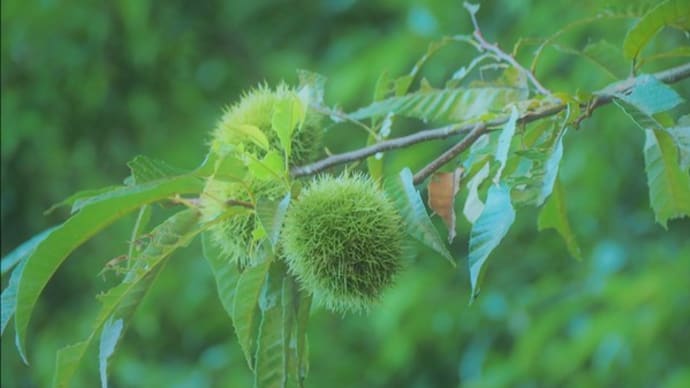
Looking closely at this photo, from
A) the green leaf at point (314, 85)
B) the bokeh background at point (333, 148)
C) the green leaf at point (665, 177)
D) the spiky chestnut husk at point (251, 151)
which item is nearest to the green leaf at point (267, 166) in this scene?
the spiky chestnut husk at point (251, 151)

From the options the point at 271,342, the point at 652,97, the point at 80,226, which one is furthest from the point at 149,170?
the point at 652,97

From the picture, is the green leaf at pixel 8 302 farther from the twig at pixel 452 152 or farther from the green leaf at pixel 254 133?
the twig at pixel 452 152

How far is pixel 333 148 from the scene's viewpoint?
3.07 metres

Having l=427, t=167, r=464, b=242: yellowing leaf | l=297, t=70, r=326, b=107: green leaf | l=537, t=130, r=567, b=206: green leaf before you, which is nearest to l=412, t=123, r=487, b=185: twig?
l=427, t=167, r=464, b=242: yellowing leaf

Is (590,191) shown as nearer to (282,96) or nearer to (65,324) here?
(65,324)

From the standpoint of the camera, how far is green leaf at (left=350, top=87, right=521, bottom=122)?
100 cm

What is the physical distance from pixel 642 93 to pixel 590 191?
1900 millimetres

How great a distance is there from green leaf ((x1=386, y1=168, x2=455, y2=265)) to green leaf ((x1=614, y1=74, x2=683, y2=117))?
0.18m

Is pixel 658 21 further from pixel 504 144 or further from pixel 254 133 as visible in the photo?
pixel 254 133

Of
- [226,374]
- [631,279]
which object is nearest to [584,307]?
A: [631,279]

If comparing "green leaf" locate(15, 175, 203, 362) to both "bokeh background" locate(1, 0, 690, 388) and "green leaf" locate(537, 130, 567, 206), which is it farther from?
"bokeh background" locate(1, 0, 690, 388)

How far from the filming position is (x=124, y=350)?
301cm

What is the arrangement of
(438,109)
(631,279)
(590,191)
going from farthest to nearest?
(590,191) < (631,279) < (438,109)

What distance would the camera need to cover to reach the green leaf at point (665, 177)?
0.92m
